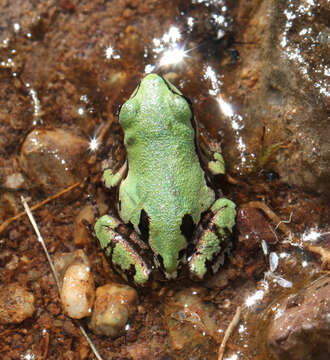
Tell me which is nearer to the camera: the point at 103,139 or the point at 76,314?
the point at 76,314

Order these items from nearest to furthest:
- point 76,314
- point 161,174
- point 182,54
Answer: point 161,174, point 76,314, point 182,54

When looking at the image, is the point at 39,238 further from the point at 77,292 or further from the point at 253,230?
the point at 253,230

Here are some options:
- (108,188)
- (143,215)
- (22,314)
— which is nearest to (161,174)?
(143,215)

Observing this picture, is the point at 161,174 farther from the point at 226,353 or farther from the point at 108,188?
the point at 226,353

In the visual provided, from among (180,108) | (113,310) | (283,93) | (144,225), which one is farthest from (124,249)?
(283,93)

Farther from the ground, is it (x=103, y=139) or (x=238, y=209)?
(x=103, y=139)

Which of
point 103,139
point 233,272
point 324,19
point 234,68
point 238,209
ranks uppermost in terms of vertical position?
point 324,19

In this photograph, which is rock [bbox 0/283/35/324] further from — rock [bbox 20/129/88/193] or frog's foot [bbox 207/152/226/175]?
frog's foot [bbox 207/152/226/175]

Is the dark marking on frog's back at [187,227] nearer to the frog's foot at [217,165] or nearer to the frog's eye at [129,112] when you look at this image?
the frog's foot at [217,165]
